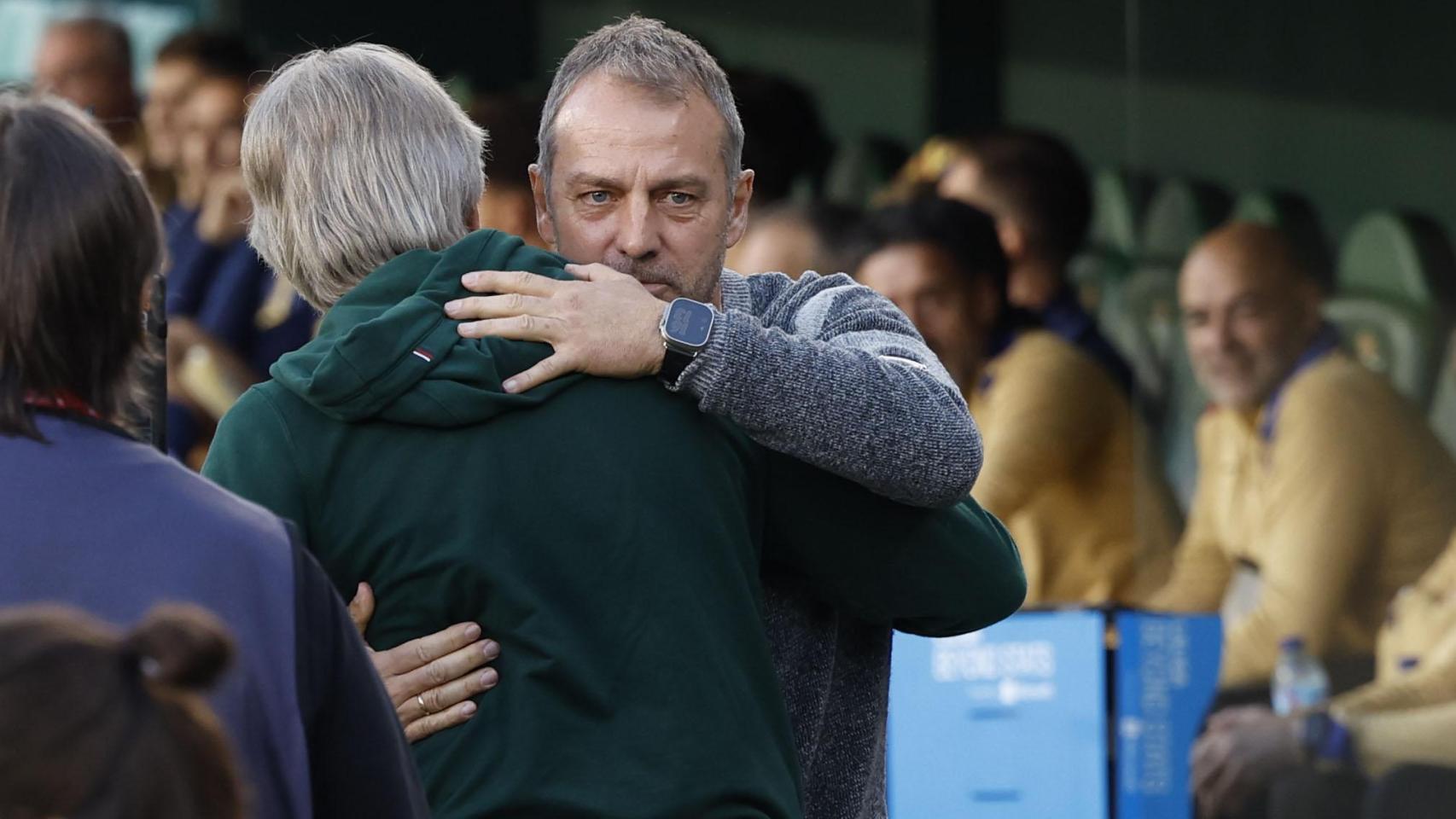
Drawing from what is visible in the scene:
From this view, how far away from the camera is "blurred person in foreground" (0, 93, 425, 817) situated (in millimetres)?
1532

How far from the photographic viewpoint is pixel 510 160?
17.3 ft

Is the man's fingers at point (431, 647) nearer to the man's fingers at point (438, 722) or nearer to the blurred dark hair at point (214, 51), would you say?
the man's fingers at point (438, 722)

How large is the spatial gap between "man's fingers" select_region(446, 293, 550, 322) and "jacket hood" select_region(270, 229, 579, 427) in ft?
0.04

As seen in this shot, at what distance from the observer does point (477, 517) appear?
73.9 inches

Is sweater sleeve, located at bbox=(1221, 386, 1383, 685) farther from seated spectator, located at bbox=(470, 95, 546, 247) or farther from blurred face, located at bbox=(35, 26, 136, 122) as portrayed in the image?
blurred face, located at bbox=(35, 26, 136, 122)

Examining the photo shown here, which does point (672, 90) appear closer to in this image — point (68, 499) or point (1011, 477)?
point (68, 499)

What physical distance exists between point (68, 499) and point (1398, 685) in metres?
3.98

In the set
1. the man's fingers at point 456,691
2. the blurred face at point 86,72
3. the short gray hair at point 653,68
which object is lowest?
the man's fingers at point 456,691

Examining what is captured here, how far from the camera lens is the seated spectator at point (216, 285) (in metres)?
5.39

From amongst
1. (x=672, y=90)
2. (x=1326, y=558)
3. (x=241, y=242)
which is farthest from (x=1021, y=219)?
(x=672, y=90)

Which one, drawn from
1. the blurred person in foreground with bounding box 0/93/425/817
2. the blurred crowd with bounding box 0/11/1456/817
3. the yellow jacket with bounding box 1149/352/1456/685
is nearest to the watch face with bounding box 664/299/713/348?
the blurred person in foreground with bounding box 0/93/425/817

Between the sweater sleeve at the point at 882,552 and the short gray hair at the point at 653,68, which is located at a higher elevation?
the short gray hair at the point at 653,68

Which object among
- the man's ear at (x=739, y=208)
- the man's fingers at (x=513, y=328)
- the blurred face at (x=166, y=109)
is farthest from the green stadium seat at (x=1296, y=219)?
the man's fingers at (x=513, y=328)

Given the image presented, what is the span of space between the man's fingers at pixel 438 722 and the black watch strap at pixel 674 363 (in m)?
0.33
